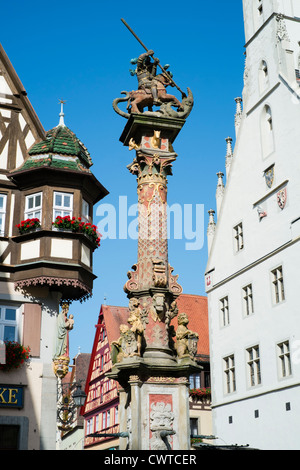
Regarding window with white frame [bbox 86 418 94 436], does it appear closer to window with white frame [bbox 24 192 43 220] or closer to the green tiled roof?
window with white frame [bbox 24 192 43 220]

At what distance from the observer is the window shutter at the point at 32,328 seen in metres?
20.4

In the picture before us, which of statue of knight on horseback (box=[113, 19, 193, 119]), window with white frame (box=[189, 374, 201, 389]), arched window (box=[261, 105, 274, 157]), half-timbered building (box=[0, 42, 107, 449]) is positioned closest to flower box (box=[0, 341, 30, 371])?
half-timbered building (box=[0, 42, 107, 449])

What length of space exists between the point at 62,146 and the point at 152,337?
38.3 ft

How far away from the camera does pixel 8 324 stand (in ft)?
67.6

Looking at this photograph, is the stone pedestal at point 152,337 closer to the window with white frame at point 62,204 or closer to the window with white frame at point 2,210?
the window with white frame at point 62,204

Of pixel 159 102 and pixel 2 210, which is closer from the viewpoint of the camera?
pixel 159 102

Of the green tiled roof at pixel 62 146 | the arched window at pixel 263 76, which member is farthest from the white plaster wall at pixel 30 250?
the arched window at pixel 263 76

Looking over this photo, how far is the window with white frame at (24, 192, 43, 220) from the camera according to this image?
2186 cm

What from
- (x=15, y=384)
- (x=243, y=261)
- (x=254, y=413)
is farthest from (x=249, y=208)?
(x=15, y=384)

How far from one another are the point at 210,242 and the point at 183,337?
17.4m

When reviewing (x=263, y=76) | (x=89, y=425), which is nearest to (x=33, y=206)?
(x=263, y=76)

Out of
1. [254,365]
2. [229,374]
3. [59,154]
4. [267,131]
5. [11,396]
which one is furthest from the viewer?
[229,374]

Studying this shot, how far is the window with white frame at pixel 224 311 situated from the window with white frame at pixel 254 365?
2.54 metres

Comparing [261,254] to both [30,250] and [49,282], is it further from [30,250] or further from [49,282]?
[30,250]
